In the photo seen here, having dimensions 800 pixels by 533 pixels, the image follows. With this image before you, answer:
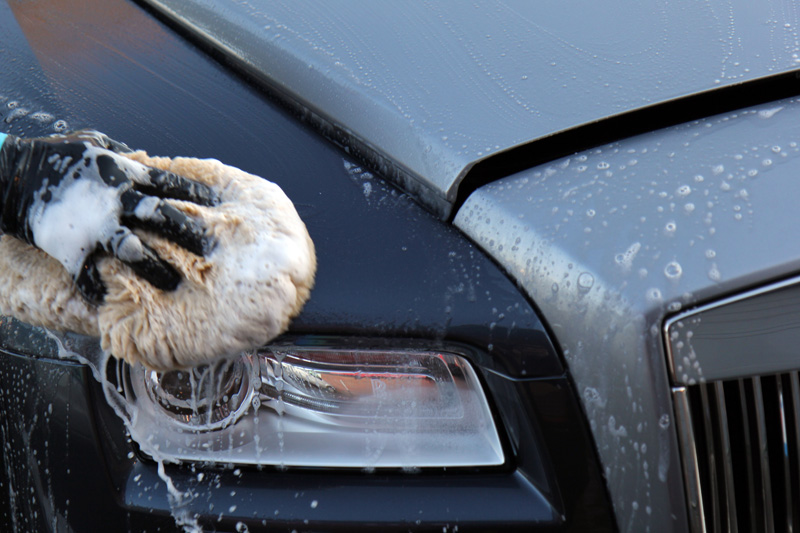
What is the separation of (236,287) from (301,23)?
0.68 meters

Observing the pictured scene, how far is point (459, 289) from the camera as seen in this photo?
1.12 metres

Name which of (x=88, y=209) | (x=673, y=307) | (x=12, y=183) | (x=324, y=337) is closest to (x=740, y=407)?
(x=673, y=307)

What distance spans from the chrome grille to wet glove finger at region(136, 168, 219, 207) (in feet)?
2.58

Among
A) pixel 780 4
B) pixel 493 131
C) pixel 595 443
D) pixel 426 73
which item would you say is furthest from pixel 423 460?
pixel 780 4

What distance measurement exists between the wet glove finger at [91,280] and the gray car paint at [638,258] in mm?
→ 582

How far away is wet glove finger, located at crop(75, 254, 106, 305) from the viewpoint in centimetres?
110

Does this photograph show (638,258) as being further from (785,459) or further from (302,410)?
(302,410)

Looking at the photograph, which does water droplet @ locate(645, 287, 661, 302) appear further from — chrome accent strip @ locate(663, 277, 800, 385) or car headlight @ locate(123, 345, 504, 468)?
car headlight @ locate(123, 345, 504, 468)

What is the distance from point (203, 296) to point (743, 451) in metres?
0.87

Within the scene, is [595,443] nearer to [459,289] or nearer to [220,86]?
[459,289]

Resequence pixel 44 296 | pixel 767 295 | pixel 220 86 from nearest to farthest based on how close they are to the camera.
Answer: pixel 767 295, pixel 44 296, pixel 220 86

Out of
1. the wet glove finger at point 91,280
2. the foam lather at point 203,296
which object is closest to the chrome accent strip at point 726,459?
the foam lather at point 203,296

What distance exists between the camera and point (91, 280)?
1.10 meters

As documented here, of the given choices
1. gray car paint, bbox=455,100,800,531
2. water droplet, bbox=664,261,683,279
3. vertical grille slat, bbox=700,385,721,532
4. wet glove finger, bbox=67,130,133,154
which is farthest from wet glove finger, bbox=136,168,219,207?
vertical grille slat, bbox=700,385,721,532
